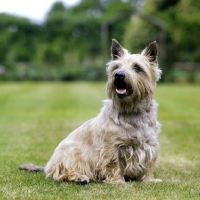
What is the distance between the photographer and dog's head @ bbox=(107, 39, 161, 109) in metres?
6.29

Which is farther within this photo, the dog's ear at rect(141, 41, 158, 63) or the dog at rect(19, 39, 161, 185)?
the dog's ear at rect(141, 41, 158, 63)

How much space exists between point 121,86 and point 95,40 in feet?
195

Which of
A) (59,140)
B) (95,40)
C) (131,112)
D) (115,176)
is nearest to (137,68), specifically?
(131,112)

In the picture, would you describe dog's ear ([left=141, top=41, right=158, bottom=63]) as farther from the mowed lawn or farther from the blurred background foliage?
the blurred background foliage

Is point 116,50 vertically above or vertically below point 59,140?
above

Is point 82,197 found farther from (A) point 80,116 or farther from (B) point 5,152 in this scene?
(A) point 80,116

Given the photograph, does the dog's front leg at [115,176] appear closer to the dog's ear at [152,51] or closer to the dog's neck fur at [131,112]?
the dog's neck fur at [131,112]

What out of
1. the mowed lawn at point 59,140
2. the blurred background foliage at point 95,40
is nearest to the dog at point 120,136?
the mowed lawn at point 59,140

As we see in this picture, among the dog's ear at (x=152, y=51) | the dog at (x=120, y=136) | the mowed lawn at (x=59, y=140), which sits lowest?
the mowed lawn at (x=59, y=140)

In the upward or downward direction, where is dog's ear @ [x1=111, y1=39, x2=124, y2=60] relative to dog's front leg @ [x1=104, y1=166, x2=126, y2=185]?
upward

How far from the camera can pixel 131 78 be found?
6262 millimetres

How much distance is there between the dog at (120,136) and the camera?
6.46 metres

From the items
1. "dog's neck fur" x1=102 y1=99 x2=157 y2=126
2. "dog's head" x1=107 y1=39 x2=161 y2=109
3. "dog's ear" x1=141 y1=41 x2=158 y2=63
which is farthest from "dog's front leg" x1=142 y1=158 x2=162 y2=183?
"dog's ear" x1=141 y1=41 x2=158 y2=63

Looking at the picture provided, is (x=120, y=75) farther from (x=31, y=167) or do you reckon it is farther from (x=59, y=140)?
(x=59, y=140)
